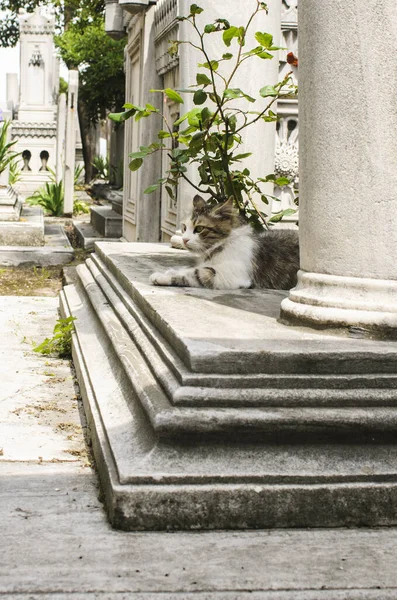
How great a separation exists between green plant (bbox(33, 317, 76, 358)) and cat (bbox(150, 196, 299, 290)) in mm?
1047

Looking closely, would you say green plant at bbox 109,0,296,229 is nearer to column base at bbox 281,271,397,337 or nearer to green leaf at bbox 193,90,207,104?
green leaf at bbox 193,90,207,104

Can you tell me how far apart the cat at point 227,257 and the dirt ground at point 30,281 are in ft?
12.5

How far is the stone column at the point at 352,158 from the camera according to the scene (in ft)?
10.4

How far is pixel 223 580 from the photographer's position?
2.33 m

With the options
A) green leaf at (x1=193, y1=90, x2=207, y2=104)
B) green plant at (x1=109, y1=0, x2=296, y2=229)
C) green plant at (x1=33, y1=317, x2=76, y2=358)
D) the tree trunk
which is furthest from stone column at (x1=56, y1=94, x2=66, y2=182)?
green leaf at (x1=193, y1=90, x2=207, y2=104)

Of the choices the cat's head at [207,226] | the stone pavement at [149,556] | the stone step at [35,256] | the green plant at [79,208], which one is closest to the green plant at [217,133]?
the cat's head at [207,226]

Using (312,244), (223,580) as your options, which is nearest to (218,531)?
(223,580)

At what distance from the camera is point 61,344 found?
538 cm

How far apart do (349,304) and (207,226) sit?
141 centimetres

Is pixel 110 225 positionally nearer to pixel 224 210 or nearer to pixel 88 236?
pixel 88 236

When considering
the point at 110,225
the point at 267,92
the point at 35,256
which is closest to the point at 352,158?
the point at 267,92

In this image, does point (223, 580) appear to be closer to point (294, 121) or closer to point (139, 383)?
point (139, 383)

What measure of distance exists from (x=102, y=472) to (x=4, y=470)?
16.0 inches

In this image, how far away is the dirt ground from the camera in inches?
322
